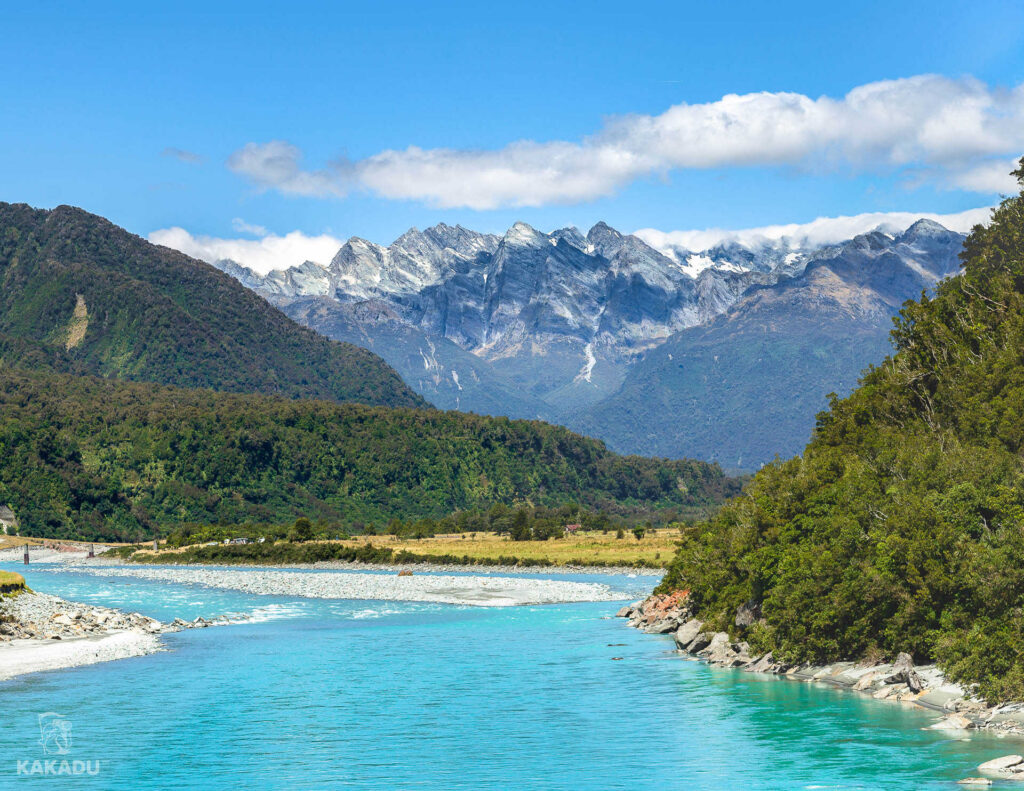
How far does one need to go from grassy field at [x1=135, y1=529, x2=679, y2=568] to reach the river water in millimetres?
80824

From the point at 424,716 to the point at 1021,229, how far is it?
6245 cm

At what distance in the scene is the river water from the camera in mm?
36625

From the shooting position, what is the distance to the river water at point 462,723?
3662 cm

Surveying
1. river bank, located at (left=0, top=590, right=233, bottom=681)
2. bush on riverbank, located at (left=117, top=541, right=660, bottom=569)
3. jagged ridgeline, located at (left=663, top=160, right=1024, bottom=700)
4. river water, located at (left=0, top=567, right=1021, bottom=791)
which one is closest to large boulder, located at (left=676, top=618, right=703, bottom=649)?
river water, located at (left=0, top=567, right=1021, bottom=791)

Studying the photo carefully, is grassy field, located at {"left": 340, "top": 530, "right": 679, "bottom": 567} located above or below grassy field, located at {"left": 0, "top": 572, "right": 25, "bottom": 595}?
below

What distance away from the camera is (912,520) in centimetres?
5069

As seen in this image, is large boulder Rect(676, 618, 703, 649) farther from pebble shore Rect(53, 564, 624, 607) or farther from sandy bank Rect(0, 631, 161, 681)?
pebble shore Rect(53, 564, 624, 607)

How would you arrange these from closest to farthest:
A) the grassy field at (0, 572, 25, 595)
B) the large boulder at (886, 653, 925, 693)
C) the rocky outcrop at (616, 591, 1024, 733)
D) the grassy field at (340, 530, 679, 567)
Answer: the rocky outcrop at (616, 591, 1024, 733) → the large boulder at (886, 653, 925, 693) → the grassy field at (0, 572, 25, 595) → the grassy field at (340, 530, 679, 567)

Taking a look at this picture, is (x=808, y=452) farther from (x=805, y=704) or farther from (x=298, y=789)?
(x=298, y=789)

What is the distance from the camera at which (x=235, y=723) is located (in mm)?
45094

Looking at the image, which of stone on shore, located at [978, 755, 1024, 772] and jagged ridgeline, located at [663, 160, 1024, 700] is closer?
stone on shore, located at [978, 755, 1024, 772]

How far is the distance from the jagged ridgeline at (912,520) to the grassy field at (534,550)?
212 ft

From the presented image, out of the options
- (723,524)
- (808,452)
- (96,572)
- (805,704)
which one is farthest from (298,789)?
(96,572)

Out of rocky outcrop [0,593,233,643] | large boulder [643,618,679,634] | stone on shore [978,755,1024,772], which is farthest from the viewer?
large boulder [643,618,679,634]
